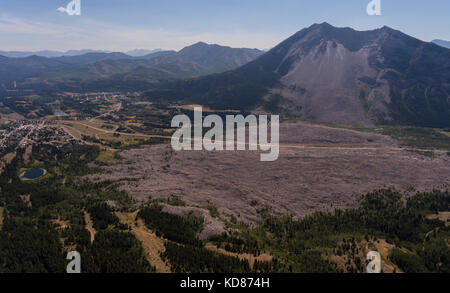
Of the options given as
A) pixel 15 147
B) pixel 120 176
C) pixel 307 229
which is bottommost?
pixel 307 229

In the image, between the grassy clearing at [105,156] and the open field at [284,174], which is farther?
the grassy clearing at [105,156]

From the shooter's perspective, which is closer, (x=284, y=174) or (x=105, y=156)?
(x=284, y=174)

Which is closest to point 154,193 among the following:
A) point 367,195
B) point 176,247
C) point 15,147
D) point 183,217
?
point 183,217

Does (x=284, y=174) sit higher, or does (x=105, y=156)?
(x=105, y=156)

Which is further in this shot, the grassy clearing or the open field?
the grassy clearing

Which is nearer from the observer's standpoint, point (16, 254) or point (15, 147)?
point (16, 254)

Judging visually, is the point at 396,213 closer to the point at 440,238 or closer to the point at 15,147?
the point at 440,238

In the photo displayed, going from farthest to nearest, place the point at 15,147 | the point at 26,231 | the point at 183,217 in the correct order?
the point at 15,147 < the point at 183,217 < the point at 26,231
